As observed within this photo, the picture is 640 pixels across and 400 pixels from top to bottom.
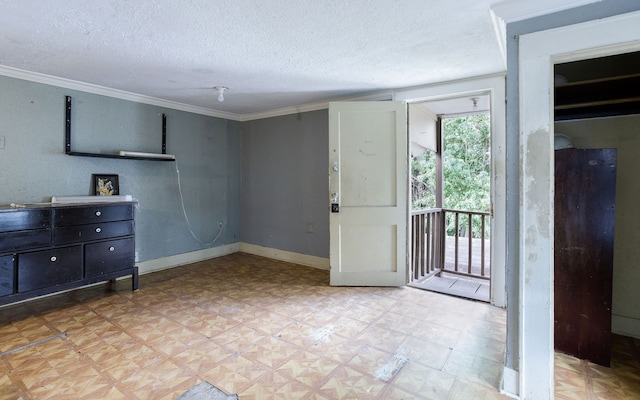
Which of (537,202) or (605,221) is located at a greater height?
(537,202)

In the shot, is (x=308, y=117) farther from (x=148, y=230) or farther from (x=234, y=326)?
(x=234, y=326)

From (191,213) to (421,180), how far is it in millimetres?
4545

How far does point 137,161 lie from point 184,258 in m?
1.52

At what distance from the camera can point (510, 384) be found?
181cm

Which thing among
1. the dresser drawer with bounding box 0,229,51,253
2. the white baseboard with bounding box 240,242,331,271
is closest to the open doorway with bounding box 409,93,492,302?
the white baseboard with bounding box 240,242,331,271

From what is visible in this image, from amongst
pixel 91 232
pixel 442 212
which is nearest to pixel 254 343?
pixel 91 232

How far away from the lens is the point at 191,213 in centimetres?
463

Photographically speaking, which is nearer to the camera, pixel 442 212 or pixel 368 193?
pixel 368 193

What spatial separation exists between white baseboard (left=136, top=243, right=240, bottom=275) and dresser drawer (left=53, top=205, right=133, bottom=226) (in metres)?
0.98

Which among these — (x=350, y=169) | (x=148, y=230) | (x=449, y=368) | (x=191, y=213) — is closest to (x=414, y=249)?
(x=350, y=169)

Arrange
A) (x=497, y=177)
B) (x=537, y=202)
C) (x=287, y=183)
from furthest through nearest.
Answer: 1. (x=287, y=183)
2. (x=497, y=177)
3. (x=537, y=202)

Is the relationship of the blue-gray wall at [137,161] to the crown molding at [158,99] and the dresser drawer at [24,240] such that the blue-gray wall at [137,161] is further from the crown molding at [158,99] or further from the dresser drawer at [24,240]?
the dresser drawer at [24,240]

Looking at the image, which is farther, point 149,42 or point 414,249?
point 414,249

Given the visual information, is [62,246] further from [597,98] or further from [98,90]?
[597,98]
